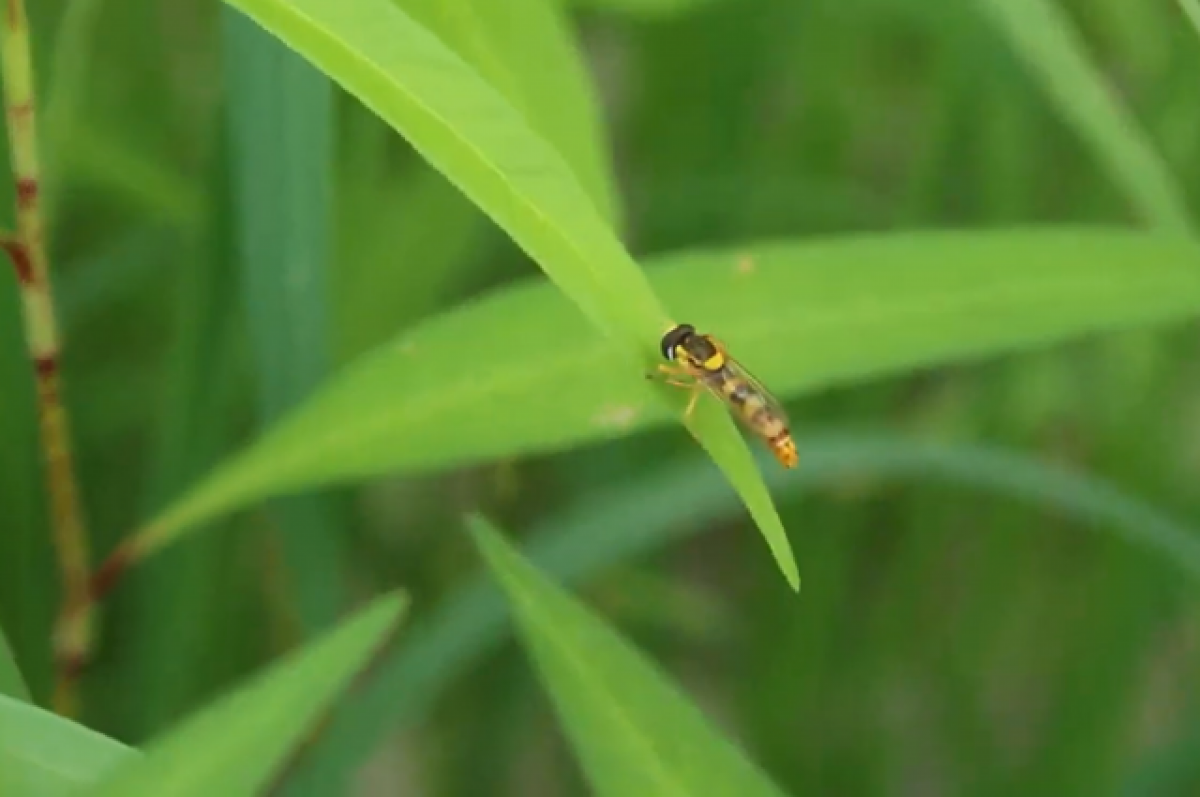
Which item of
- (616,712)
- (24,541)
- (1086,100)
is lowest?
(24,541)

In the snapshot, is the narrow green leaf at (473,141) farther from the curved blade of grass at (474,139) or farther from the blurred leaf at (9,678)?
the blurred leaf at (9,678)

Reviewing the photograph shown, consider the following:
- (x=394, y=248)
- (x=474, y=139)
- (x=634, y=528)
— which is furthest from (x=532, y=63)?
(x=394, y=248)

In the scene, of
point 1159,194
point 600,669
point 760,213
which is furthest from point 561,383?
point 760,213

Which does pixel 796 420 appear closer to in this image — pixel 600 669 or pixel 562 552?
pixel 562 552

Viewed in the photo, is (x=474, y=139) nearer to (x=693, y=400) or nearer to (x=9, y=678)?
(x=693, y=400)

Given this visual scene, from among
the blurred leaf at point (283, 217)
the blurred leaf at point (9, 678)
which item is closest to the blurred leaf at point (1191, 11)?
the blurred leaf at point (283, 217)
